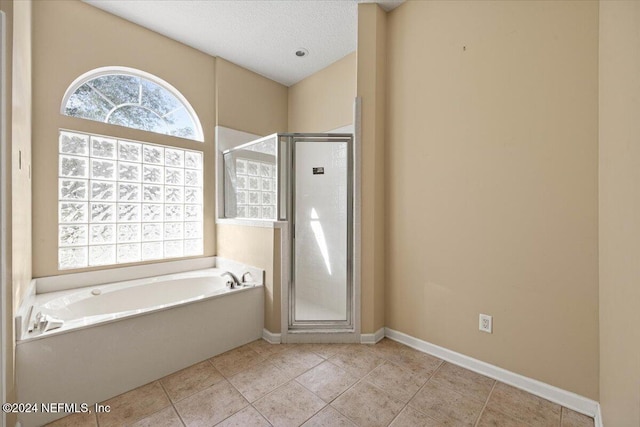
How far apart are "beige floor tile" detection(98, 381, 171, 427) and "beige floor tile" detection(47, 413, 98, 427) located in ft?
0.10

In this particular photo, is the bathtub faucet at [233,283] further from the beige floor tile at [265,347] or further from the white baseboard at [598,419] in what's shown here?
the white baseboard at [598,419]

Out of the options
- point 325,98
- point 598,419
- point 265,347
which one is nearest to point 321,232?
point 265,347

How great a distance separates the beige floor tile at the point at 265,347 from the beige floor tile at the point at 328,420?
2.44 feet

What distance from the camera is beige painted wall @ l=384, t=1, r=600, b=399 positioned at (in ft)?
4.90

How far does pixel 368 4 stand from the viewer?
2271mm

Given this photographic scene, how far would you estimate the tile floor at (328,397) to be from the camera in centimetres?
144

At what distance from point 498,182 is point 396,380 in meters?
1.47

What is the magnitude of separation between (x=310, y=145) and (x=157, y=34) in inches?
80.7

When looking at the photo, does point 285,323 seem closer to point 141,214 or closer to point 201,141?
point 141,214

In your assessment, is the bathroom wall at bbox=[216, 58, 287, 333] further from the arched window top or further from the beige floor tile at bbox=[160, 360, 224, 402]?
the beige floor tile at bbox=[160, 360, 224, 402]

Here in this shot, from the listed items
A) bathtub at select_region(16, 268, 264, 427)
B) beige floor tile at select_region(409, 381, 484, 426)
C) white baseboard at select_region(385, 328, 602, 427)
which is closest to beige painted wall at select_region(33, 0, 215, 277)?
bathtub at select_region(16, 268, 264, 427)

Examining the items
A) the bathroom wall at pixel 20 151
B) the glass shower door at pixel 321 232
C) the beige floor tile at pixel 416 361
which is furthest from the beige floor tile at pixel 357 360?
the bathroom wall at pixel 20 151

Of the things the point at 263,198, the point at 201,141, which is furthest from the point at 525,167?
the point at 201,141

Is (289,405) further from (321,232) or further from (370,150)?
(370,150)
